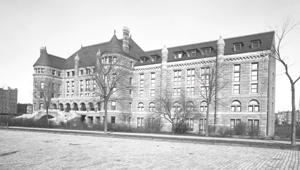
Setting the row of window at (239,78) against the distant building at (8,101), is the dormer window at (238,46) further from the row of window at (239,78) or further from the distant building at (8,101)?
the distant building at (8,101)

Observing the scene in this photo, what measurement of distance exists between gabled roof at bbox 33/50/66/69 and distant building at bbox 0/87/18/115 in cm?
5651

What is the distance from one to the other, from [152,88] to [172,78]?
510 cm

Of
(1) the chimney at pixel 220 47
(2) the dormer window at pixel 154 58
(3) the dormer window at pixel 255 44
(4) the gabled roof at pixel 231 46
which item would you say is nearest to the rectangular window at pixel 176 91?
(4) the gabled roof at pixel 231 46

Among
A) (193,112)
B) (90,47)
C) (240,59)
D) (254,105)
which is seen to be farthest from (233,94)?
(90,47)

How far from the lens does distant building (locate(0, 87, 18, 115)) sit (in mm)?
101375

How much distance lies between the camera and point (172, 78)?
44750 millimetres

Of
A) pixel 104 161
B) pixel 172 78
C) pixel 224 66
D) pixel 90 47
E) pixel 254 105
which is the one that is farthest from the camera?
pixel 90 47

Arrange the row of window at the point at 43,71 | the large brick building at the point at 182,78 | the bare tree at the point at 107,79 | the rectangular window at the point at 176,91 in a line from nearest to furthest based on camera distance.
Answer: the bare tree at the point at 107,79, the large brick building at the point at 182,78, the rectangular window at the point at 176,91, the row of window at the point at 43,71

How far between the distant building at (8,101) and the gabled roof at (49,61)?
56512 millimetres

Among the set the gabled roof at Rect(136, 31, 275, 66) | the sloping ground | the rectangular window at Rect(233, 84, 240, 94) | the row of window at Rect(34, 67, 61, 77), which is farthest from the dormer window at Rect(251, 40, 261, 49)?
the row of window at Rect(34, 67, 61, 77)

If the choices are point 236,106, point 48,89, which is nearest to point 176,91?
point 236,106

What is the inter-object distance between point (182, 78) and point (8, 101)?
96.5m

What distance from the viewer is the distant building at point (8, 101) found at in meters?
101

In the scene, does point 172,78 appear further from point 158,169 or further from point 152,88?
point 158,169
